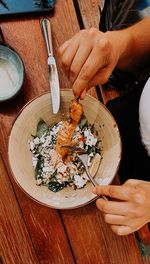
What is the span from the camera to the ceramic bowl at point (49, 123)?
1388 mm

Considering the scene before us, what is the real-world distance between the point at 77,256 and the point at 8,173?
36 cm

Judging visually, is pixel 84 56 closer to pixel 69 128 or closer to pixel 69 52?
pixel 69 52

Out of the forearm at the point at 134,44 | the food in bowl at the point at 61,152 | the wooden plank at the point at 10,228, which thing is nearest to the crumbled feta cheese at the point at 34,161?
the food in bowl at the point at 61,152

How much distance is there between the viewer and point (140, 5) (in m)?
1.59

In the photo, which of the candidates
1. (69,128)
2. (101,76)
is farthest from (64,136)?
(101,76)

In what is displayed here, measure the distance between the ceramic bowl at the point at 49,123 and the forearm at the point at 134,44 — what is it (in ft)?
0.61

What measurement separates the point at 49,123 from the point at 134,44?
1.24 ft

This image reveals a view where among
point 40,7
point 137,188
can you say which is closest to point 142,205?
point 137,188

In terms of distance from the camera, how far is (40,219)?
1.47 metres

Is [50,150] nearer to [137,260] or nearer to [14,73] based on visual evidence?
[14,73]

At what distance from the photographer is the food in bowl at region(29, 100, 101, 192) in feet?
4.69

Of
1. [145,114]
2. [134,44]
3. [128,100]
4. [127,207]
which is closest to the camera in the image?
[127,207]

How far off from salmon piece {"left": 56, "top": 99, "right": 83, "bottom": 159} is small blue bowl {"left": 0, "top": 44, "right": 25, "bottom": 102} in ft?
0.63

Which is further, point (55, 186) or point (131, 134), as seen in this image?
point (131, 134)
